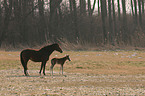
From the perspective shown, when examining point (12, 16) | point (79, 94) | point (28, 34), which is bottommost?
point (79, 94)

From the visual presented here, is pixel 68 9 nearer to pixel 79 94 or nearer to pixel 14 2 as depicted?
pixel 14 2

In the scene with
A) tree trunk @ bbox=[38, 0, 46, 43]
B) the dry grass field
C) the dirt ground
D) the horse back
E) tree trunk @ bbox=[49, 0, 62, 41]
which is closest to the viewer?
the dirt ground

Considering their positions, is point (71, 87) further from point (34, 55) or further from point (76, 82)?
point (34, 55)

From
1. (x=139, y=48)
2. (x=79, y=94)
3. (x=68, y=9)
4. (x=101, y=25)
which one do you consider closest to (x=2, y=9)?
(x=68, y=9)

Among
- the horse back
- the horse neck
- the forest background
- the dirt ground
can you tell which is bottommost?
the dirt ground

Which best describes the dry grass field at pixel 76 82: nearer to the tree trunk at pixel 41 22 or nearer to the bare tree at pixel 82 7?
the tree trunk at pixel 41 22

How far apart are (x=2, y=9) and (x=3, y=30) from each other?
10.1 feet

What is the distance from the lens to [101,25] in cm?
3347

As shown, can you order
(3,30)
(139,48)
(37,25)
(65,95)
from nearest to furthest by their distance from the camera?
(65,95) < (139,48) < (3,30) < (37,25)

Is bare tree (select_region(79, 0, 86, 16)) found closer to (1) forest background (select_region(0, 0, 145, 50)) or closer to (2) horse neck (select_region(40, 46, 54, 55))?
(1) forest background (select_region(0, 0, 145, 50))

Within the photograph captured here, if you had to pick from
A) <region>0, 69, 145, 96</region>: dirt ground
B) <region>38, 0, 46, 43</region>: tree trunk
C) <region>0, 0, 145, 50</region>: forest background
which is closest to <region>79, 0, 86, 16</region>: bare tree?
<region>0, 0, 145, 50</region>: forest background

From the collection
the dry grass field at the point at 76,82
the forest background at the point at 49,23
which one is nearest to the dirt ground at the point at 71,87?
the dry grass field at the point at 76,82

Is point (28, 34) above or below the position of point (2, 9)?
below

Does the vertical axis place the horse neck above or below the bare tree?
below
